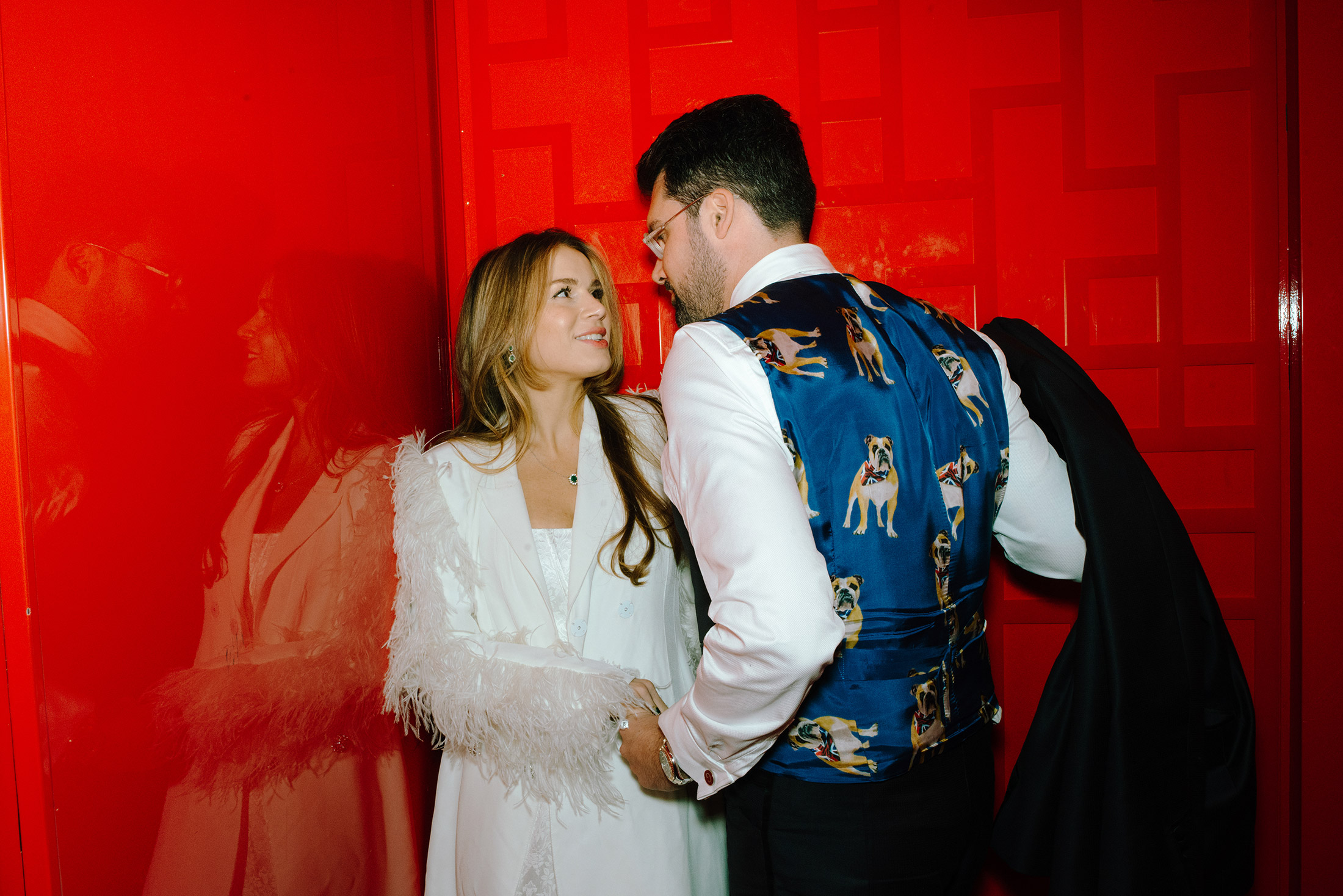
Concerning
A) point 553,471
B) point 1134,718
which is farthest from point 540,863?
point 1134,718

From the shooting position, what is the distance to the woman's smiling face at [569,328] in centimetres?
165

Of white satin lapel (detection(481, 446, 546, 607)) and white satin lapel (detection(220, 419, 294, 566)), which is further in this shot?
white satin lapel (detection(481, 446, 546, 607))

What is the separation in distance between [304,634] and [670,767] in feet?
2.17

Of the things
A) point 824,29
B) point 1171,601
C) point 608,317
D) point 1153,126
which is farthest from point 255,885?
point 1153,126

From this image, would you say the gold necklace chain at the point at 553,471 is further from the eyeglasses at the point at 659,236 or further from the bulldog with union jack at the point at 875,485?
the bulldog with union jack at the point at 875,485

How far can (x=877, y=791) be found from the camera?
1080 mm

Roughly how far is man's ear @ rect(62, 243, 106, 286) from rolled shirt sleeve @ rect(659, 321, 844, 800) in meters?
0.70

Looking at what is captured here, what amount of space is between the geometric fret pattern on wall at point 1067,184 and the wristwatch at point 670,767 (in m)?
1.02

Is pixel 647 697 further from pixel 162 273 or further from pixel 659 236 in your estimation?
pixel 162 273

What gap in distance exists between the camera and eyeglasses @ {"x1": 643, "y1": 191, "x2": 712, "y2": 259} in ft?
4.43

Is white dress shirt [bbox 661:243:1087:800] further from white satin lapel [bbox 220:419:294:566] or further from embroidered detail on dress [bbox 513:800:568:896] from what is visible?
white satin lapel [bbox 220:419:294:566]

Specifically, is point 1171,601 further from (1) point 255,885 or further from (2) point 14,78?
(2) point 14,78

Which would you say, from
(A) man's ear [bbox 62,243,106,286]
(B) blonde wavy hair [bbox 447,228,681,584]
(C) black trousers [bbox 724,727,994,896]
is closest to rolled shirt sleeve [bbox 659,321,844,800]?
(C) black trousers [bbox 724,727,994,896]

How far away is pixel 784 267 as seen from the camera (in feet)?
4.00
